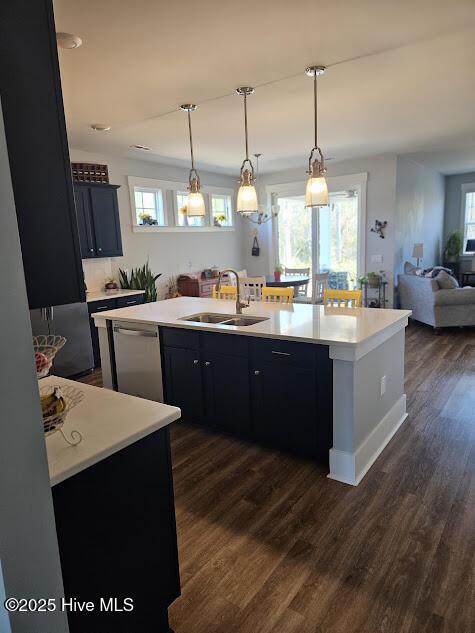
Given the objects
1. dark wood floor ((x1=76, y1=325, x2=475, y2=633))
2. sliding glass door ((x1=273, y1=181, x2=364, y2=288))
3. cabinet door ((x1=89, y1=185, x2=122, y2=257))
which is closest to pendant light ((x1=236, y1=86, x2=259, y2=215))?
dark wood floor ((x1=76, y1=325, x2=475, y2=633))

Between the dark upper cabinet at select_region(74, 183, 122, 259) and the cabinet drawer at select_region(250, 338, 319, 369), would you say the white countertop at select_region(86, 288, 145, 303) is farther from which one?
the cabinet drawer at select_region(250, 338, 319, 369)

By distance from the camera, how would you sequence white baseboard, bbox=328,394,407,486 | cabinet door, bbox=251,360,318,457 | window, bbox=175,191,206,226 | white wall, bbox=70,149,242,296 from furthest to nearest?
window, bbox=175,191,206,226, white wall, bbox=70,149,242,296, cabinet door, bbox=251,360,318,457, white baseboard, bbox=328,394,407,486

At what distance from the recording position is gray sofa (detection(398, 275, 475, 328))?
19.0ft

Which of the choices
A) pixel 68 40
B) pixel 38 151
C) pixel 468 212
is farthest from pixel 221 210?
pixel 38 151

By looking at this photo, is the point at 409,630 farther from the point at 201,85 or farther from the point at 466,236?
the point at 466,236

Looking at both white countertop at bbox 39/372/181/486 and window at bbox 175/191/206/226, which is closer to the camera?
white countertop at bbox 39/372/181/486

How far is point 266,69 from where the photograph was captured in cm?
293

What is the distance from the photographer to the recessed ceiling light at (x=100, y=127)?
13.4 ft

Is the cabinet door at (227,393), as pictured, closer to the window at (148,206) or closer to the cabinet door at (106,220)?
the cabinet door at (106,220)

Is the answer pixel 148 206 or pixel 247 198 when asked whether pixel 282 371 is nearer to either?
pixel 247 198

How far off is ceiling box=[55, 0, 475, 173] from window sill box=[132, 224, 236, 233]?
123 cm

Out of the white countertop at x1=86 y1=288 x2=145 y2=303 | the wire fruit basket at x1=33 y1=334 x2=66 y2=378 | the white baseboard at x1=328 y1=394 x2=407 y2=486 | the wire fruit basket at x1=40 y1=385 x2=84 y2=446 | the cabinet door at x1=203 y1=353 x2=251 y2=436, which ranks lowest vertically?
the white baseboard at x1=328 y1=394 x2=407 y2=486

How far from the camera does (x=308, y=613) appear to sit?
1638mm

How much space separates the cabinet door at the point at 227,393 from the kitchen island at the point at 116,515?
135 centimetres
